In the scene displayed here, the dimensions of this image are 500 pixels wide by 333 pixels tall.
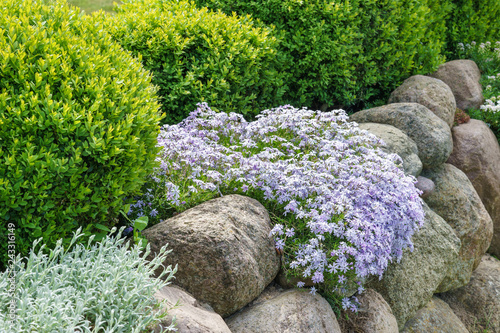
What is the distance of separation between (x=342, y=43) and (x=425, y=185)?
2110 millimetres

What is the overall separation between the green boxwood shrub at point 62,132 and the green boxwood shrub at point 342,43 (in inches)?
121

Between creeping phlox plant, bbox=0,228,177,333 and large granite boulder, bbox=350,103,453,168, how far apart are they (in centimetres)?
381

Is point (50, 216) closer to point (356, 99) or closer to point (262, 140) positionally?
point (262, 140)

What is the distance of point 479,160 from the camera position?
645 centimetres

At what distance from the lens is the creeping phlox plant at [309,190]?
349 cm

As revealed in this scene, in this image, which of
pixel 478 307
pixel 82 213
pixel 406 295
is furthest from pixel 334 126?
pixel 478 307

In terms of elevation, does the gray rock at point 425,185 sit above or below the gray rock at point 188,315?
below

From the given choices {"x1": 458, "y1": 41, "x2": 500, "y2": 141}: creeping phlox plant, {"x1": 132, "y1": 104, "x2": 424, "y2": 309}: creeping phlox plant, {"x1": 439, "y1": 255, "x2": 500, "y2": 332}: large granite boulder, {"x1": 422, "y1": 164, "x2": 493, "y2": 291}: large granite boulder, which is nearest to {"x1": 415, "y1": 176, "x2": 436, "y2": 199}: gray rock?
{"x1": 422, "y1": 164, "x2": 493, "y2": 291}: large granite boulder

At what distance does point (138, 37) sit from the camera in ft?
16.5

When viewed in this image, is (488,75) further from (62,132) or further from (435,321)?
A: (62,132)

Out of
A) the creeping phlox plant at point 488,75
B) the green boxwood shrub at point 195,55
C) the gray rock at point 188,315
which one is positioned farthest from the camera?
the creeping phlox plant at point 488,75

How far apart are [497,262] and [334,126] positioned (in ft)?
12.2

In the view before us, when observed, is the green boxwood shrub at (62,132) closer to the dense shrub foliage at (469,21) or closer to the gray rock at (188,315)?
the gray rock at (188,315)

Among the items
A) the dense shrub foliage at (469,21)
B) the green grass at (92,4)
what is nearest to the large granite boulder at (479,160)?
the dense shrub foliage at (469,21)
